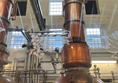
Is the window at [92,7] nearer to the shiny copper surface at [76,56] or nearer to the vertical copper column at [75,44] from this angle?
the vertical copper column at [75,44]

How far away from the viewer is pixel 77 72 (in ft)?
6.18

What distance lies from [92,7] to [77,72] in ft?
17.5

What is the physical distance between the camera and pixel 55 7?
6.00m

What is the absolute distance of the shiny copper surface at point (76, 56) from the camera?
6.24 feet

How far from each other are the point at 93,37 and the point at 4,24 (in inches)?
178

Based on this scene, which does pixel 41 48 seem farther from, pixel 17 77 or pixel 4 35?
pixel 4 35

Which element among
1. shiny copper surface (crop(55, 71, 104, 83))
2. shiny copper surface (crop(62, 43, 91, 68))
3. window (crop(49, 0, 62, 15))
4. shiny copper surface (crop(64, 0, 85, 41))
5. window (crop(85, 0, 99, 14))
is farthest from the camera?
window (crop(85, 0, 99, 14))

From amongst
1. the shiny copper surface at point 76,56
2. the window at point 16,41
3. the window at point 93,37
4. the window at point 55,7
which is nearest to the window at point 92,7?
the window at point 93,37

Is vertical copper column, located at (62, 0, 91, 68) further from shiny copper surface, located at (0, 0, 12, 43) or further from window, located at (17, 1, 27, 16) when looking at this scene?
window, located at (17, 1, 27, 16)

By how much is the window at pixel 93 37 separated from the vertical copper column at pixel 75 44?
353 cm

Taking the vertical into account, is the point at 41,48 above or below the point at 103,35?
below

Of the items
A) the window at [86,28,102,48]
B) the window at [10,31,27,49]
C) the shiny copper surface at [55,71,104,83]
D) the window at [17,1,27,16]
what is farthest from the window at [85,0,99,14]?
the shiny copper surface at [55,71,104,83]

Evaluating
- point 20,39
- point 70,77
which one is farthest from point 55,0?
point 70,77

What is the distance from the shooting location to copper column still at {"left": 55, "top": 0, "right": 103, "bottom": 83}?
1.84m
